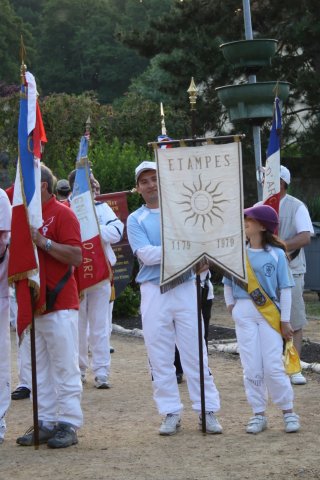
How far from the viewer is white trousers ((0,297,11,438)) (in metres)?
7.29

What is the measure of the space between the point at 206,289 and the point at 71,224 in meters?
2.57

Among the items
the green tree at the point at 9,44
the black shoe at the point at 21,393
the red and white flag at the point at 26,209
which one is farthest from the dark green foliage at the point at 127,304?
the green tree at the point at 9,44

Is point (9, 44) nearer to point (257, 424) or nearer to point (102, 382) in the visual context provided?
point (102, 382)

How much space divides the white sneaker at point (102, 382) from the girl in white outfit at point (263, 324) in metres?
2.44

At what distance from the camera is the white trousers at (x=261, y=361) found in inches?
287

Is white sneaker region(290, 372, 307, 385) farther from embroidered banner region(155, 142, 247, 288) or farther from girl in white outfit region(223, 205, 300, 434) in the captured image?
embroidered banner region(155, 142, 247, 288)

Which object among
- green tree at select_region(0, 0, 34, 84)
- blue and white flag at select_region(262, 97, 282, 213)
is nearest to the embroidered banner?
blue and white flag at select_region(262, 97, 282, 213)

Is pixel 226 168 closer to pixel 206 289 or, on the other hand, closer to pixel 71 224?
pixel 71 224

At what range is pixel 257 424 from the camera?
7.29 meters

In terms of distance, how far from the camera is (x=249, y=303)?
744cm

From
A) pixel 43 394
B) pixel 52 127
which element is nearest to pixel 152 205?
pixel 43 394

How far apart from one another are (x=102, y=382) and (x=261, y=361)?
2630 millimetres

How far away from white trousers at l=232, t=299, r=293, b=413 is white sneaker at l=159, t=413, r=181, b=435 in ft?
1.75

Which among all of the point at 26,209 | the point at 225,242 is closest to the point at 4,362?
the point at 26,209
